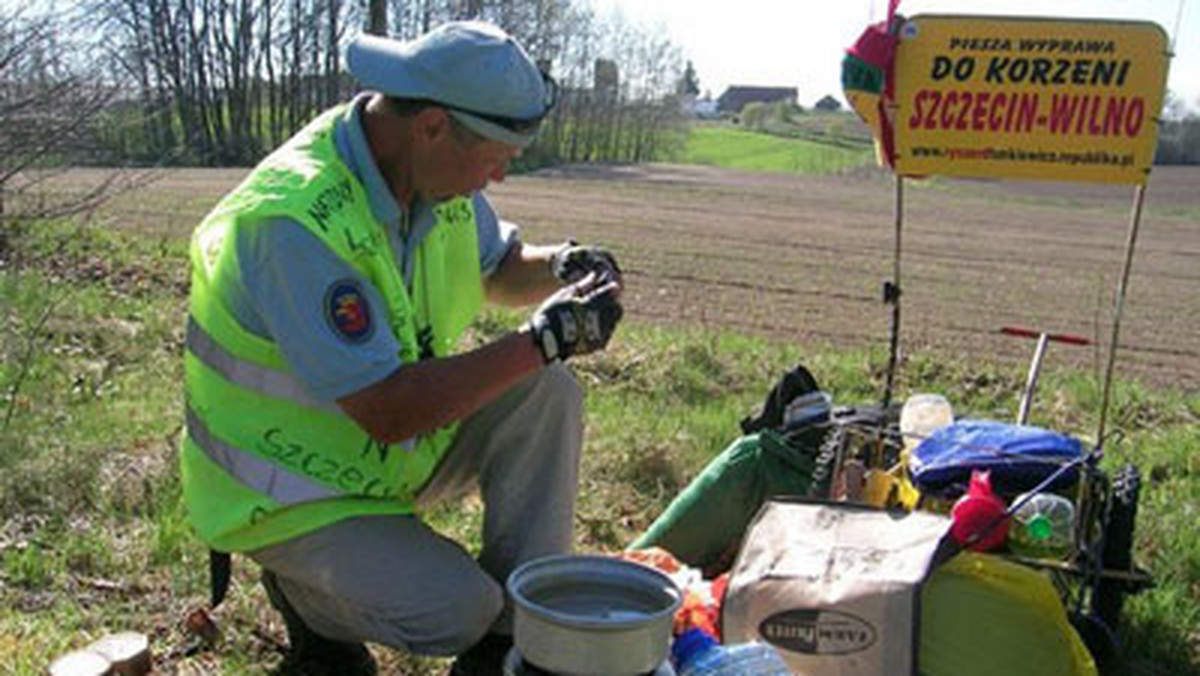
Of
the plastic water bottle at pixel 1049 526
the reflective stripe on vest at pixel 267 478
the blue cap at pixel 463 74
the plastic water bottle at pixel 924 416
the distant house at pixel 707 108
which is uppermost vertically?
the distant house at pixel 707 108

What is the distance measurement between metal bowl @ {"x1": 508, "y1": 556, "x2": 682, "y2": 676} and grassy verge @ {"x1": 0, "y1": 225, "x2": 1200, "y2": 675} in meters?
0.76

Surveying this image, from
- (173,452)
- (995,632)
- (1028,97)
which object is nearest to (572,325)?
(995,632)

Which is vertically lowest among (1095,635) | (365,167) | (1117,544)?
(1095,635)

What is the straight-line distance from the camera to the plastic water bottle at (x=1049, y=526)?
118 inches

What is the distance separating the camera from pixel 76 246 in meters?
10.7

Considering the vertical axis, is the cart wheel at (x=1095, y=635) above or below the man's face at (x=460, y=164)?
below

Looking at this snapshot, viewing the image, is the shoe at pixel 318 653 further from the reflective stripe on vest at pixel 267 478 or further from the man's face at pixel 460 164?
the man's face at pixel 460 164

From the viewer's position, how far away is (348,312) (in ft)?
7.79

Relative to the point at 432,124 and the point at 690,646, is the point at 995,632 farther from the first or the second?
the point at 432,124

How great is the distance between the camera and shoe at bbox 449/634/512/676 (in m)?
2.74

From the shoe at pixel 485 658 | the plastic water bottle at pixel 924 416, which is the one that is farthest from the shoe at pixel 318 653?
the plastic water bottle at pixel 924 416

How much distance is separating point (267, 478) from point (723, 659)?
1.08 meters

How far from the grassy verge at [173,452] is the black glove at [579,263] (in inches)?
42.5

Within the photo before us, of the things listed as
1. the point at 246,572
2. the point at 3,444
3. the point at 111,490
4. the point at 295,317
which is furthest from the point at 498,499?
the point at 3,444
